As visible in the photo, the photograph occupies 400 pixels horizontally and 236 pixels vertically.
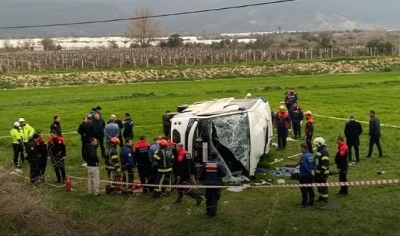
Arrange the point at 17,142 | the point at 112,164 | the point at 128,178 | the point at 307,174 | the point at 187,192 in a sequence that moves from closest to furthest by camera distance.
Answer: the point at 307,174 < the point at 187,192 < the point at 112,164 < the point at 128,178 < the point at 17,142

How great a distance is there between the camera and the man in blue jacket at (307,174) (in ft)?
45.0

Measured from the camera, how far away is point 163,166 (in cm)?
1470

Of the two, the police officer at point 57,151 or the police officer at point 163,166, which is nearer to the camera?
the police officer at point 163,166

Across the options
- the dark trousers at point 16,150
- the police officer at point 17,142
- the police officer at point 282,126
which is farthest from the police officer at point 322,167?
the dark trousers at point 16,150

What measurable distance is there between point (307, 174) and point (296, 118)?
9.23m

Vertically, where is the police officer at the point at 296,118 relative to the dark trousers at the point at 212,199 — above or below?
above

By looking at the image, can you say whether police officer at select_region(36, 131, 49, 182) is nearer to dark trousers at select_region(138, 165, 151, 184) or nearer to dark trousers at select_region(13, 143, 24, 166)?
dark trousers at select_region(13, 143, 24, 166)

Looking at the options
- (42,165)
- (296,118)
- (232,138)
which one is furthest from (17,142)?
(296,118)

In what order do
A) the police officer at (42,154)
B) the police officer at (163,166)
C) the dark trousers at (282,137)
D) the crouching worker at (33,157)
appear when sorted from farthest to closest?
the dark trousers at (282,137), the police officer at (42,154), the crouching worker at (33,157), the police officer at (163,166)

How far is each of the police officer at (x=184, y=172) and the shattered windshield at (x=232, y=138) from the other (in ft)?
5.03

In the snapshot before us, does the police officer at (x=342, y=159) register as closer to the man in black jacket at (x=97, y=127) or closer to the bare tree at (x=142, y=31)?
the man in black jacket at (x=97, y=127)

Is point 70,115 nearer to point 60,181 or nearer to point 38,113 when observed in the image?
point 38,113

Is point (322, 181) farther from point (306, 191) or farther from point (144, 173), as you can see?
point (144, 173)

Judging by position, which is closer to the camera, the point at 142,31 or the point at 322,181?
the point at 322,181
